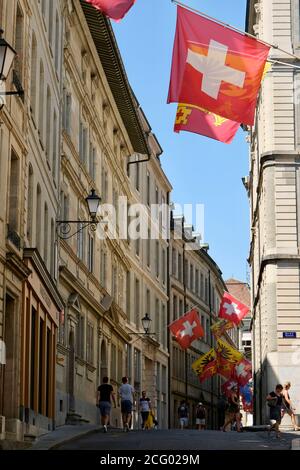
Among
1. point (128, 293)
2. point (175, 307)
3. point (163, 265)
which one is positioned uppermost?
point (163, 265)

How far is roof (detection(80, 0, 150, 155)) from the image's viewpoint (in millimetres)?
40156

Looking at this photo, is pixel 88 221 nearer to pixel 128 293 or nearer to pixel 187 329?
pixel 187 329

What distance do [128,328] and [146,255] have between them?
9.05 metres

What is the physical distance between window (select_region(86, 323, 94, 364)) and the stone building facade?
97.3 feet

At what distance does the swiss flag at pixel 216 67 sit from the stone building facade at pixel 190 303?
52418mm

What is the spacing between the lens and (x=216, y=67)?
62.1 feet

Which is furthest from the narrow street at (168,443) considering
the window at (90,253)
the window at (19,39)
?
the window at (90,253)

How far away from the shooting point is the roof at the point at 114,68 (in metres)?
40.2

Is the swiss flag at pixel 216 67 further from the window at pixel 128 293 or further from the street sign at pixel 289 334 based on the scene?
the window at pixel 128 293

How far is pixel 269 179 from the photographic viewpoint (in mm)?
43625

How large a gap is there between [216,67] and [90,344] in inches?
907

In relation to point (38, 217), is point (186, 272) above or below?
above

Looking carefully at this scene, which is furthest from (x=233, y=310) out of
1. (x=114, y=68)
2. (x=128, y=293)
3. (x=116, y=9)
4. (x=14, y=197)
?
(x=116, y=9)

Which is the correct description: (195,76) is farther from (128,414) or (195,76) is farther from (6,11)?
(128,414)
